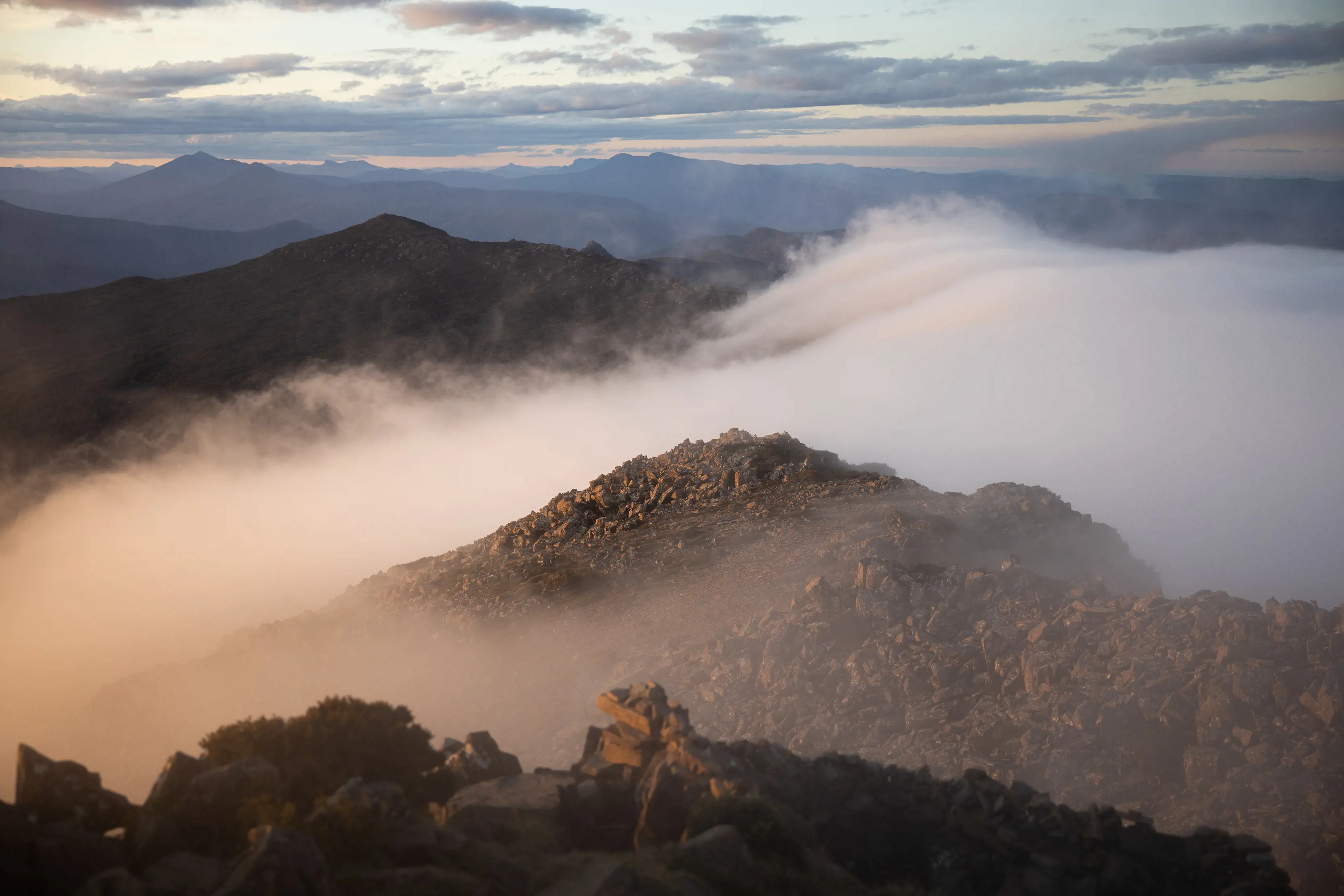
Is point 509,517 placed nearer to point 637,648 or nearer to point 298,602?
point 298,602

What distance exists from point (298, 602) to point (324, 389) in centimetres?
6529

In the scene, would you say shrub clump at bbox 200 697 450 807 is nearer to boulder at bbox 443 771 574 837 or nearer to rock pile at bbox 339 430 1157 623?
boulder at bbox 443 771 574 837

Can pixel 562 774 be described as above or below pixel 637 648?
above

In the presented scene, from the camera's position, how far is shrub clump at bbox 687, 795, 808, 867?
17.5 m

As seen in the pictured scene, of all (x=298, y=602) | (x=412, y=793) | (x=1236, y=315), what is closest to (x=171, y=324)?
(x=298, y=602)

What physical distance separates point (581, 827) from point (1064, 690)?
1810 centimetres

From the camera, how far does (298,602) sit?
70.7 m

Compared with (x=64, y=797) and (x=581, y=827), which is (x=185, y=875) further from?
(x=581, y=827)

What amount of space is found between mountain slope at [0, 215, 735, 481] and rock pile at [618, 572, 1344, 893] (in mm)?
108871

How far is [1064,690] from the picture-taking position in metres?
28.4

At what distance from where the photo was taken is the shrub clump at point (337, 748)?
1895cm

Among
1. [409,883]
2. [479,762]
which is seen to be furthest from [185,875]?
[479,762]

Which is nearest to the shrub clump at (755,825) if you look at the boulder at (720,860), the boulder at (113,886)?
the boulder at (720,860)

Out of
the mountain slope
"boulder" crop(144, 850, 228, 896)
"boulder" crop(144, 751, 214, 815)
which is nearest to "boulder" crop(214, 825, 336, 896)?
"boulder" crop(144, 850, 228, 896)
